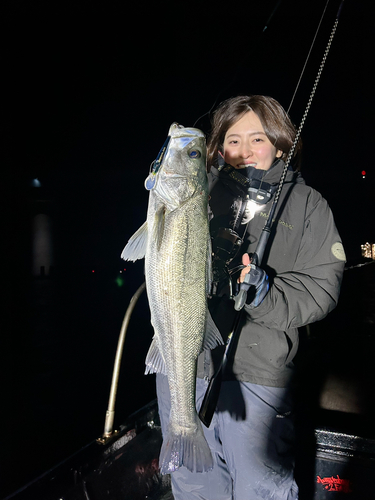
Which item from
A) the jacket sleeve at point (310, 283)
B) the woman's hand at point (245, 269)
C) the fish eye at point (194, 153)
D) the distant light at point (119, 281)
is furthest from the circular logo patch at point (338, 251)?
the distant light at point (119, 281)

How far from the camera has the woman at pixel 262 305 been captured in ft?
6.64

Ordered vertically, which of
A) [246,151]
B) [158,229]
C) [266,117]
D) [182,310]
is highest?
[266,117]

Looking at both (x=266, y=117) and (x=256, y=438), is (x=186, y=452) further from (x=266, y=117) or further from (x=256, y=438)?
(x=266, y=117)

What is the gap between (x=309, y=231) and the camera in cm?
223

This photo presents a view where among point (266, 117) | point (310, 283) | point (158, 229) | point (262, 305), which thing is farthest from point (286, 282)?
point (266, 117)

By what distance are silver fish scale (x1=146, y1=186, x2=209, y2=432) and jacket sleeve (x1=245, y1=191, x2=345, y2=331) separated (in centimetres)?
38

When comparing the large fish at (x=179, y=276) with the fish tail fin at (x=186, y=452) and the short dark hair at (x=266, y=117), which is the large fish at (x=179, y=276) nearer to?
the fish tail fin at (x=186, y=452)

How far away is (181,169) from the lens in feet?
6.23

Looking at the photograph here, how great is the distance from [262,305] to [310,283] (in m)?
0.37

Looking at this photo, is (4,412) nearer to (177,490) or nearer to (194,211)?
(177,490)

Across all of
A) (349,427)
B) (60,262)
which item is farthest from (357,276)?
(60,262)

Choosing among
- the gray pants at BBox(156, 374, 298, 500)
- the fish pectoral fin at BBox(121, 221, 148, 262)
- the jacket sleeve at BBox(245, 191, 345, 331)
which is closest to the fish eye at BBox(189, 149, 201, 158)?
the fish pectoral fin at BBox(121, 221, 148, 262)

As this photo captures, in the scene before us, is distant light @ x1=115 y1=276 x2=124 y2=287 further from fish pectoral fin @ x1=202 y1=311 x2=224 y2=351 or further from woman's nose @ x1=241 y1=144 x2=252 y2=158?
fish pectoral fin @ x1=202 y1=311 x2=224 y2=351

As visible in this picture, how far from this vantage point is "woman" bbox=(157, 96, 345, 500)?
2.02 metres
